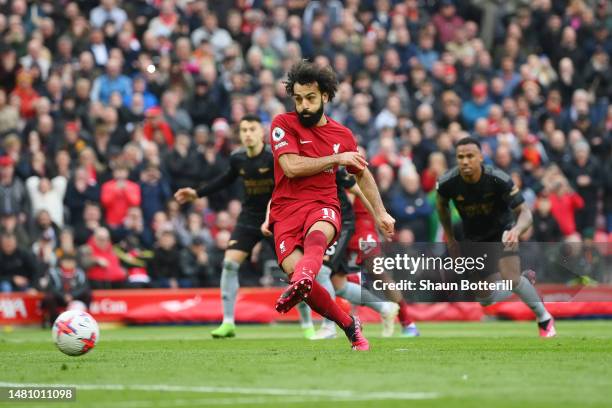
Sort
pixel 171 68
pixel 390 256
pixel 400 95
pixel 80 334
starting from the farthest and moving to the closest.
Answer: pixel 400 95 < pixel 171 68 < pixel 390 256 < pixel 80 334

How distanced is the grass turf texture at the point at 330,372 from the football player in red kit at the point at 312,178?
33.2 inches

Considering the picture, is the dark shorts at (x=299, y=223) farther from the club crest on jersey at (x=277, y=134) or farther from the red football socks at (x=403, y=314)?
the red football socks at (x=403, y=314)

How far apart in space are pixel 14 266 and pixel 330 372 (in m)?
13.0

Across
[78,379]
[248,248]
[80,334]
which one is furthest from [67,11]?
[78,379]

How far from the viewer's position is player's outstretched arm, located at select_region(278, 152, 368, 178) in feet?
36.9

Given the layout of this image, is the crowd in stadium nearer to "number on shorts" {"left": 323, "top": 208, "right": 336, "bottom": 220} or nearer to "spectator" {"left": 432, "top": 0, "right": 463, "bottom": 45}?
"spectator" {"left": 432, "top": 0, "right": 463, "bottom": 45}

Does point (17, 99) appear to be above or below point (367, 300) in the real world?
above

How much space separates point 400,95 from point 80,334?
1608cm

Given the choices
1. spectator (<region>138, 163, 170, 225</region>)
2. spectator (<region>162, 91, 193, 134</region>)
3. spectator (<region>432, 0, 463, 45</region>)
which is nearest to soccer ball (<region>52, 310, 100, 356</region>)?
spectator (<region>138, 163, 170, 225</region>)

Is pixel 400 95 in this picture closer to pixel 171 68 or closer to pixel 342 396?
pixel 171 68

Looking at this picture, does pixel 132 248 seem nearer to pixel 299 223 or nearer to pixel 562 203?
pixel 562 203

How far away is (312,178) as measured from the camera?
11.6 metres

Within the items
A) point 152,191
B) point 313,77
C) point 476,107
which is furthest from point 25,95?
point 313,77

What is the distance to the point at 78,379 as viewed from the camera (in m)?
9.43
